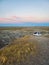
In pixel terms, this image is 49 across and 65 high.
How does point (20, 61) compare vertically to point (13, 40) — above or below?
below

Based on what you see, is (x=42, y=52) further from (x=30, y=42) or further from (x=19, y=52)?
(x=19, y=52)

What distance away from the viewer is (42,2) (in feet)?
6.17

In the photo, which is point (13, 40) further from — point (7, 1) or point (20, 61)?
point (7, 1)

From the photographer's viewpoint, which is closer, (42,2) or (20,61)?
(20,61)

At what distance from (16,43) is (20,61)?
11.4 inches

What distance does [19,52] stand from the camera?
1774 millimetres

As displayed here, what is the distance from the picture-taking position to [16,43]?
1.83 meters

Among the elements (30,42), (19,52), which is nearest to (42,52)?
(30,42)

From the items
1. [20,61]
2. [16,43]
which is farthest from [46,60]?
[16,43]

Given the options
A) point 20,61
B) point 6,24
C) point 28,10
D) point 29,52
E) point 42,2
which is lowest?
point 20,61

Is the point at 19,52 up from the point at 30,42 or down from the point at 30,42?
down

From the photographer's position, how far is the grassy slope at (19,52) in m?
1.74

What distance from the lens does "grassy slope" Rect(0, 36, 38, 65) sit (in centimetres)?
174

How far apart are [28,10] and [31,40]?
0.50 m
